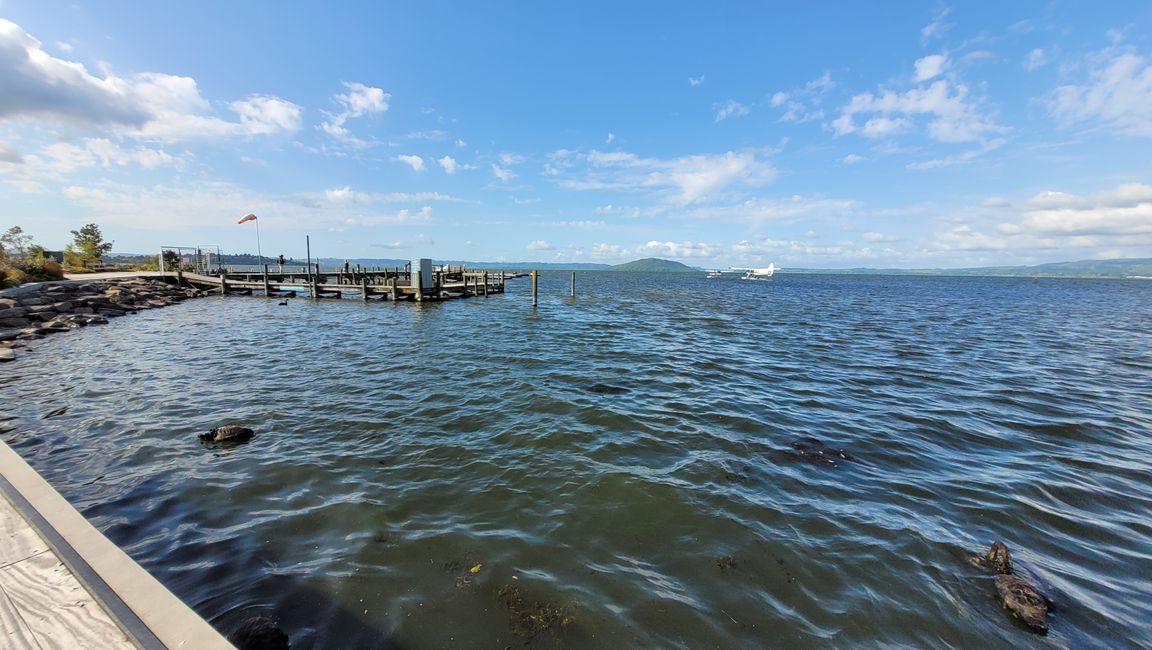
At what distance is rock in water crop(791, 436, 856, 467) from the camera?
716cm

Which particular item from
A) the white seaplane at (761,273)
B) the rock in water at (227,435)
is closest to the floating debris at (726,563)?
the rock in water at (227,435)

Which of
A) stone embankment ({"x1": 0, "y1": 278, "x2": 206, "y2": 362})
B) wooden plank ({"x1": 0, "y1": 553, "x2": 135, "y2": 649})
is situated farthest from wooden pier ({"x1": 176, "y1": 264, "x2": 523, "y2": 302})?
wooden plank ({"x1": 0, "y1": 553, "x2": 135, "y2": 649})

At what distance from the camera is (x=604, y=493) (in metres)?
6.11

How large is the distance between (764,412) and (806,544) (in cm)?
455

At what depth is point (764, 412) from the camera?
30.7ft

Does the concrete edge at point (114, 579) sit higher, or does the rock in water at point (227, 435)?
the concrete edge at point (114, 579)

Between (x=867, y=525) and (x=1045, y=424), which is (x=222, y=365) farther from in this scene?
(x=1045, y=424)

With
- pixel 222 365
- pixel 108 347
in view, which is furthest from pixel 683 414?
pixel 108 347

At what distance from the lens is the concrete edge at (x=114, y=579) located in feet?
7.67

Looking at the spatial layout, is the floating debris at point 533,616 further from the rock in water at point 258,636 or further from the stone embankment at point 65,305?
the stone embankment at point 65,305

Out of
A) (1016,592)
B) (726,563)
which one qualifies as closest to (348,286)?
(726,563)

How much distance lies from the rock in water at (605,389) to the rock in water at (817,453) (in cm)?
416

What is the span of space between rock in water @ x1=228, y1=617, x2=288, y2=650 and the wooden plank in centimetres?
126

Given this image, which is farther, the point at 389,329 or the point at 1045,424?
the point at 389,329
